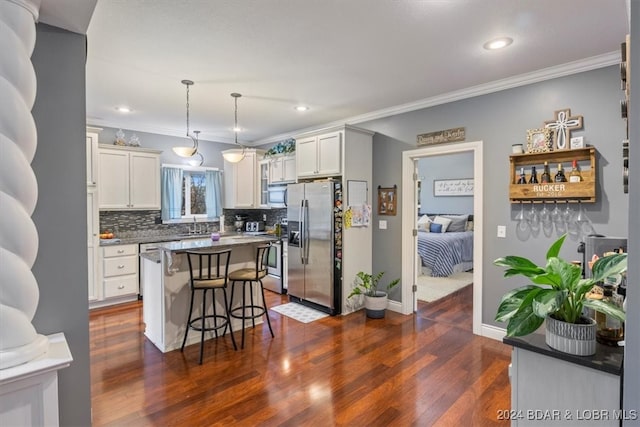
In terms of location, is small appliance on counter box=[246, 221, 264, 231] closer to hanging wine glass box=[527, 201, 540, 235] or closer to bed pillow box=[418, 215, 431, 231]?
bed pillow box=[418, 215, 431, 231]

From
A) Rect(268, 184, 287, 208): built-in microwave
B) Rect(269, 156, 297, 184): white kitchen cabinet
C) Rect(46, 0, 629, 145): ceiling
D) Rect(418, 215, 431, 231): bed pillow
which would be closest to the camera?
Rect(46, 0, 629, 145): ceiling

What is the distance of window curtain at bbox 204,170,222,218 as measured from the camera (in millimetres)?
6234

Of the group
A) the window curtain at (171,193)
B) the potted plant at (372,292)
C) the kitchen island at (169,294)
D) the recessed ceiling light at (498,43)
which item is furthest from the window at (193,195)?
the recessed ceiling light at (498,43)

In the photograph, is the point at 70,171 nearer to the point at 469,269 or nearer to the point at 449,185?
the point at 469,269

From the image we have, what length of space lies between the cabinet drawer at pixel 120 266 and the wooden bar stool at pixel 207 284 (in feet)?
6.40

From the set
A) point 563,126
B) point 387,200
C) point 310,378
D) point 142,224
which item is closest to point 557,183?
point 563,126

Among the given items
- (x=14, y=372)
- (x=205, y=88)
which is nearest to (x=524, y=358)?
(x=14, y=372)

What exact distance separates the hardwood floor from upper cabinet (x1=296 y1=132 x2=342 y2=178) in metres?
1.96

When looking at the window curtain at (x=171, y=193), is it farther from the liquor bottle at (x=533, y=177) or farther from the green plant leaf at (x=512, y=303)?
the green plant leaf at (x=512, y=303)

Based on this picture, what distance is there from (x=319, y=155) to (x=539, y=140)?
2478 millimetres

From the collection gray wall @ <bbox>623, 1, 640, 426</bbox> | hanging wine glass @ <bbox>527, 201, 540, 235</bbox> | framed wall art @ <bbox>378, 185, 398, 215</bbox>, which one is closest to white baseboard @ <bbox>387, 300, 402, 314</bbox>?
framed wall art @ <bbox>378, 185, 398, 215</bbox>

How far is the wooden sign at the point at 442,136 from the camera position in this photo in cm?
374

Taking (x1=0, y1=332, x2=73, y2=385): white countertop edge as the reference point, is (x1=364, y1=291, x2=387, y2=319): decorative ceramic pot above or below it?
below

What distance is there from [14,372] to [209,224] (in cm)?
521
